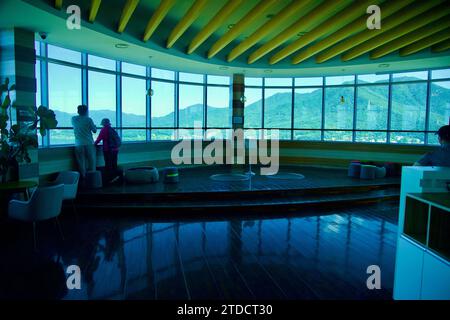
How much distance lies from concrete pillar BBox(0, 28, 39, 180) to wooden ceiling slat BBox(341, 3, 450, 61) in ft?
22.2

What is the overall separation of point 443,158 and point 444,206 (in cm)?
105

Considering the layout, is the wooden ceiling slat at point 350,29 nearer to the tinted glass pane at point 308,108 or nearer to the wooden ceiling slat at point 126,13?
the tinted glass pane at point 308,108

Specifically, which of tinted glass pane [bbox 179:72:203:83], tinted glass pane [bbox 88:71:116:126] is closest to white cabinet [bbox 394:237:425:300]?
Result: tinted glass pane [bbox 88:71:116:126]

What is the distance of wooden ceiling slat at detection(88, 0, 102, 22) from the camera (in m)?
4.87

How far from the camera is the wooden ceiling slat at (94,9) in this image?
487cm

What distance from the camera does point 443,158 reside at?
2943 mm

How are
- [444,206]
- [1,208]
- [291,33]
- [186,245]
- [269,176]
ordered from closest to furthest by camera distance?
1. [444,206]
2. [186,245]
3. [1,208]
4. [291,33]
5. [269,176]

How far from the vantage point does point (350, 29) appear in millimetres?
6168

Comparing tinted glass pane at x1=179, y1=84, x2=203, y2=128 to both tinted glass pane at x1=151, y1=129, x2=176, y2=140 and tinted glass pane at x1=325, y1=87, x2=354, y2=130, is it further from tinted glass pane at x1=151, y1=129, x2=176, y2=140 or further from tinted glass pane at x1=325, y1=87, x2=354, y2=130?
tinted glass pane at x1=325, y1=87, x2=354, y2=130

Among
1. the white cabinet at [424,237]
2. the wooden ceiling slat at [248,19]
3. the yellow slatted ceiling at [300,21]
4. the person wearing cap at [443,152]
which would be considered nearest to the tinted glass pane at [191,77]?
the yellow slatted ceiling at [300,21]

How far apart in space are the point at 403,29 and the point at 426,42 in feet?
4.17

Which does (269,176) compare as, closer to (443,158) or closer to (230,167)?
(230,167)

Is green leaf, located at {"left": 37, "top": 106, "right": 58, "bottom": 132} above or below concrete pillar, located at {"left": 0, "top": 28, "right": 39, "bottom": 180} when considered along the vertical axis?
below

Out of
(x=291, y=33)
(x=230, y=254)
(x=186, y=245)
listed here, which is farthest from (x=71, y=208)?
(x=291, y=33)
